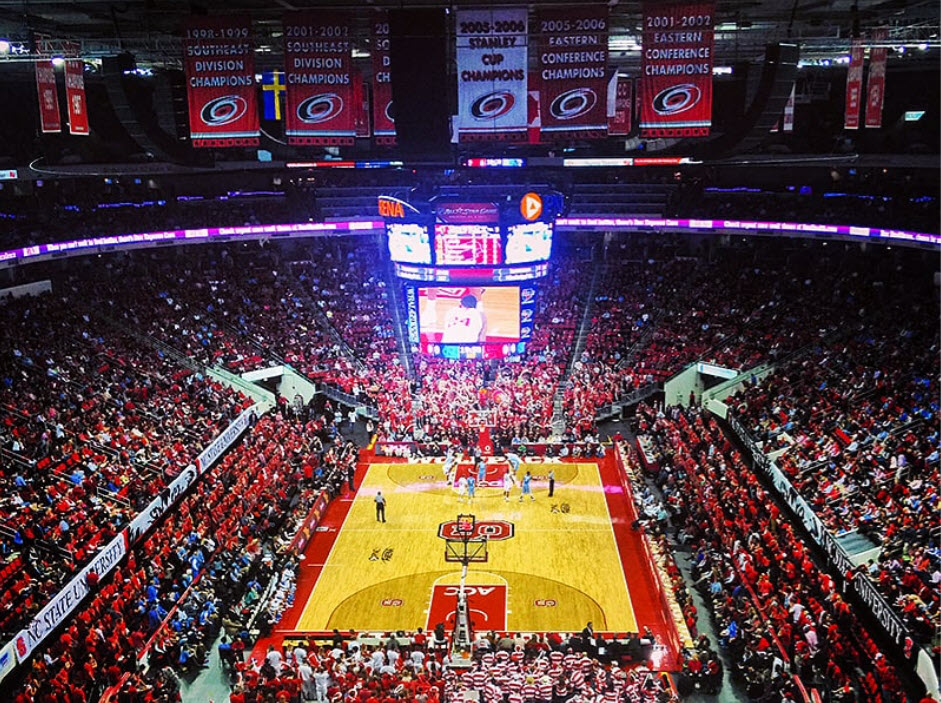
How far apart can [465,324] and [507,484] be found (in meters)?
6.10

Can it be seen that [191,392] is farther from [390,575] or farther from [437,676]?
[437,676]

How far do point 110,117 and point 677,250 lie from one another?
→ 25.3m

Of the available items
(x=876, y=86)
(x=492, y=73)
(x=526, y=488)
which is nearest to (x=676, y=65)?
(x=492, y=73)

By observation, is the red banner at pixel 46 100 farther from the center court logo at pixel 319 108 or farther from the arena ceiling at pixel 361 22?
the center court logo at pixel 319 108

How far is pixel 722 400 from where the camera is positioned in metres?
29.0

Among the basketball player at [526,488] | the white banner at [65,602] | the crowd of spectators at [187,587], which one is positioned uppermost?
the white banner at [65,602]

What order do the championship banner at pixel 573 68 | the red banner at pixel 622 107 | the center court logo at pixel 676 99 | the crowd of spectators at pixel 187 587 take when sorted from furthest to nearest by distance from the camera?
the red banner at pixel 622 107
the crowd of spectators at pixel 187 587
the center court logo at pixel 676 99
the championship banner at pixel 573 68

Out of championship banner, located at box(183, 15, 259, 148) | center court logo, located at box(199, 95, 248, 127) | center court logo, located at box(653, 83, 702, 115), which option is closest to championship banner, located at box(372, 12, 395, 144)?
championship banner, located at box(183, 15, 259, 148)

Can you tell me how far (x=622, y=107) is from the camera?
2097 centimetres

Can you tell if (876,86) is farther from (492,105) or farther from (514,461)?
(514,461)

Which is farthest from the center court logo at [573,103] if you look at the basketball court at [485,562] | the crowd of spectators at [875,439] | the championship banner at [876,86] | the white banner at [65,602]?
the white banner at [65,602]

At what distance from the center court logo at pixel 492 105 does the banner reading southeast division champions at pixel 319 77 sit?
208 cm

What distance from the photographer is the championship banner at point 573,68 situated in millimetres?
13805

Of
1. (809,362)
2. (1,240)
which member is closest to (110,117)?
(1,240)
